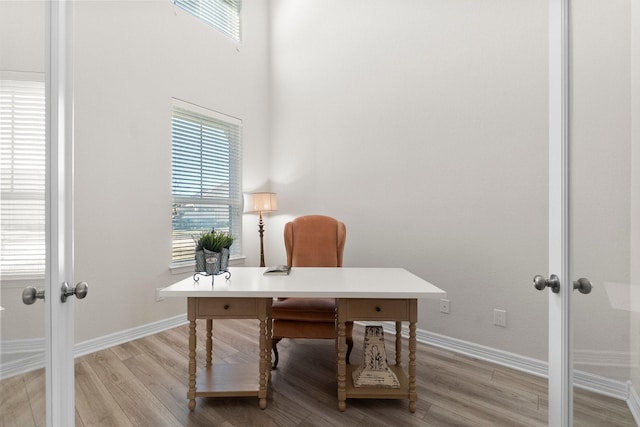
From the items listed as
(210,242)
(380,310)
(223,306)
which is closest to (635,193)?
(380,310)

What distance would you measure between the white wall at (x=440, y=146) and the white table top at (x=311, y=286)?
755 millimetres

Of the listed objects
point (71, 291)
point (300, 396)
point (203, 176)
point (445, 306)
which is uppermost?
point (203, 176)

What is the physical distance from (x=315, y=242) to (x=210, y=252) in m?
0.96

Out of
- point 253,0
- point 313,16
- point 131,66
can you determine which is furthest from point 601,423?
point 253,0

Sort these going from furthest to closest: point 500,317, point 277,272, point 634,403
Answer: point 500,317 → point 277,272 → point 634,403

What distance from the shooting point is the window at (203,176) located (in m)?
2.89

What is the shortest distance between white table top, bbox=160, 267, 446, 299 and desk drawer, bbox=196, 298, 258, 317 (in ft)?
0.26

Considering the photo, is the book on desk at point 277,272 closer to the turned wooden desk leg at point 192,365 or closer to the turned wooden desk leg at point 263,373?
the turned wooden desk leg at point 263,373

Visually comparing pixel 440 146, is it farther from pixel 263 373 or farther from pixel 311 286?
pixel 263 373

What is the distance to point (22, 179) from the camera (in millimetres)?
736

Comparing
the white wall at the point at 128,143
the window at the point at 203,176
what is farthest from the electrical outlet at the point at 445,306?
the white wall at the point at 128,143

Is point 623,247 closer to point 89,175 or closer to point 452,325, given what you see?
point 452,325

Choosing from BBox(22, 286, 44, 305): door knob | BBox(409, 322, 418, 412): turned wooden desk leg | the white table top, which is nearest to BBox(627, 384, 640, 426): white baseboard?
the white table top

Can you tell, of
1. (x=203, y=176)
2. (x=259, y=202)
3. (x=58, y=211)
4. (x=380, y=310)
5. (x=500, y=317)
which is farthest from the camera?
(x=259, y=202)
